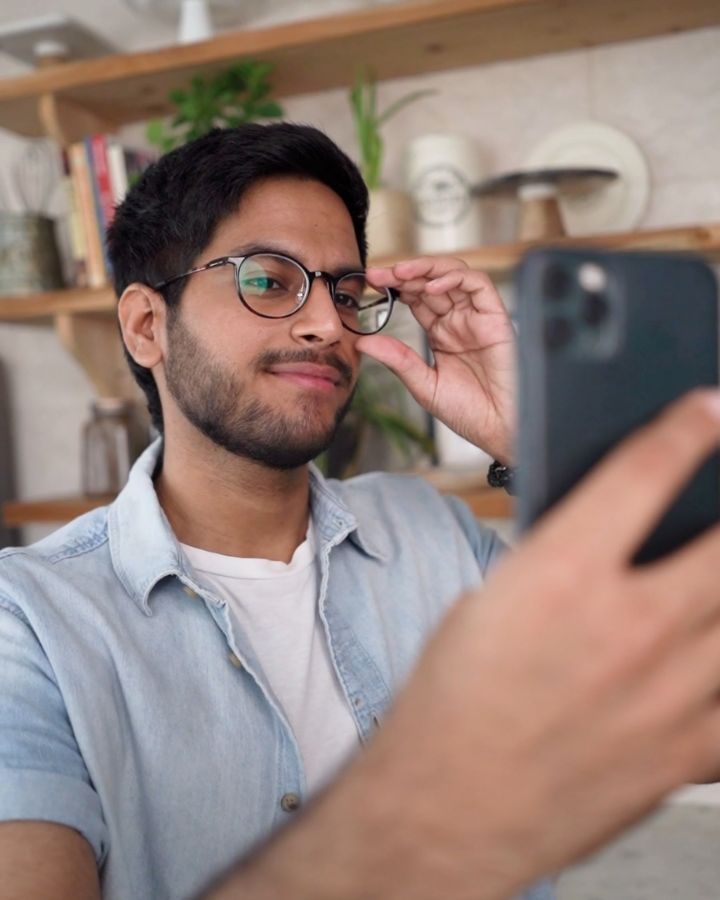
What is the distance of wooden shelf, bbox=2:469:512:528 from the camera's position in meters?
1.39

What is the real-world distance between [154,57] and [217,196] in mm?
695

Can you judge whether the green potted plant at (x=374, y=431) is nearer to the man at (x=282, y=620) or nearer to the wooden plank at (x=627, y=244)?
the wooden plank at (x=627, y=244)

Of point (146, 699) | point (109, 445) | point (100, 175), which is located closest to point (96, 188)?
point (100, 175)

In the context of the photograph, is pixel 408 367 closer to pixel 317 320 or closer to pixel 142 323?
pixel 317 320

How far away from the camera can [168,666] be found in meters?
0.82

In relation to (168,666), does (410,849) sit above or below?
above

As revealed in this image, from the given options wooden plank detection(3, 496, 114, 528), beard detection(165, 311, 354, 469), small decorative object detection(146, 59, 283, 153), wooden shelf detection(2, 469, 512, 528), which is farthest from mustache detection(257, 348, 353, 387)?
wooden plank detection(3, 496, 114, 528)

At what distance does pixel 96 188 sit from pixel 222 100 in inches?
11.7

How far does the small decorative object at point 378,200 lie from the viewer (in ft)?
4.84

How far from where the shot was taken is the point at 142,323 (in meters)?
1.10

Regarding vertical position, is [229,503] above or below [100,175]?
below

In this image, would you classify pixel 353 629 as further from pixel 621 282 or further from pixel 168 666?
pixel 621 282

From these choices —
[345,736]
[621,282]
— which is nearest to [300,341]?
[345,736]

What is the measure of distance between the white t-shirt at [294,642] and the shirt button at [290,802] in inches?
1.0
